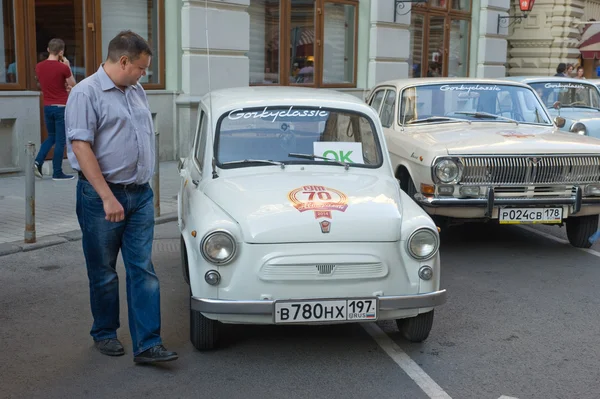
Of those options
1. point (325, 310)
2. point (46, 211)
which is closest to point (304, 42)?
point (46, 211)

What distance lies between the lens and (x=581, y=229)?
7906mm

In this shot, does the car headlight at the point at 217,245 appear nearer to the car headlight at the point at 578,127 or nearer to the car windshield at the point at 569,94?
the car headlight at the point at 578,127

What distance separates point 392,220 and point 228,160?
1.38 meters

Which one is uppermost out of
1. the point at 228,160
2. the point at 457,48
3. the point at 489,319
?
the point at 457,48

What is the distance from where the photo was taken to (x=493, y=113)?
8562 mm

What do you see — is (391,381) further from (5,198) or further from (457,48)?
(457,48)

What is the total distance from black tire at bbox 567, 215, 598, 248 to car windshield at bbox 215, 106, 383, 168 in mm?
3126

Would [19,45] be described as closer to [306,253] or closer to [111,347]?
[111,347]

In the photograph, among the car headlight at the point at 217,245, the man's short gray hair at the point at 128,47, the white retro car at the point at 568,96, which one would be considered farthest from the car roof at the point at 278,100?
Answer: the white retro car at the point at 568,96

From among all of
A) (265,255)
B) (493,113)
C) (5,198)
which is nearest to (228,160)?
(265,255)

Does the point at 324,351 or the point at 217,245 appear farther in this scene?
the point at 324,351

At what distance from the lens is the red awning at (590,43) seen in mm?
26672

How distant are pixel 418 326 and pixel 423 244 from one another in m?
0.57

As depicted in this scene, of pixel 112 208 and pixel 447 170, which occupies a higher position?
pixel 112 208
